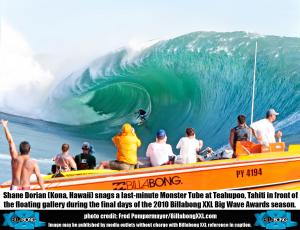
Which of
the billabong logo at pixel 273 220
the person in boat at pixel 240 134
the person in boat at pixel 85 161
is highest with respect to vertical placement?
the person in boat at pixel 240 134

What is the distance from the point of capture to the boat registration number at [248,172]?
10266mm

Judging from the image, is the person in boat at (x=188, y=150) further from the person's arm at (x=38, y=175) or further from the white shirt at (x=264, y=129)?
the person's arm at (x=38, y=175)

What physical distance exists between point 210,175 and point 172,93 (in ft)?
49.9

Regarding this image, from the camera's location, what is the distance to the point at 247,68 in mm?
25906

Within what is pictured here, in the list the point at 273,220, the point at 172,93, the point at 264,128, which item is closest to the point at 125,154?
the point at 264,128

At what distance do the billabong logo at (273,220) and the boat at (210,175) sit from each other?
195 centimetres

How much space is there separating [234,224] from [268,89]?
1678cm

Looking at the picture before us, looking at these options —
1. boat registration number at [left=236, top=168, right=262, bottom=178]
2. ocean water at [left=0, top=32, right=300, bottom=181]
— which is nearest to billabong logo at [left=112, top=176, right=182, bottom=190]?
boat registration number at [left=236, top=168, right=262, bottom=178]

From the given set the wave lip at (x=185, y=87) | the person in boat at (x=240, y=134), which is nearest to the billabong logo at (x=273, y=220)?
the person in boat at (x=240, y=134)

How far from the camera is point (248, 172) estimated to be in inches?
407

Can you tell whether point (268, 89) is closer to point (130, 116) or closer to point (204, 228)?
point (130, 116)

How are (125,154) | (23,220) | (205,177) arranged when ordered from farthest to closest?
(125,154)
(205,177)
(23,220)

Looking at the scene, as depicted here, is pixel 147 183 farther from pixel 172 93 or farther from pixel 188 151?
pixel 172 93

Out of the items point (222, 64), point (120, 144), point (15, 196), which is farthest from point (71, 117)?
point (15, 196)
